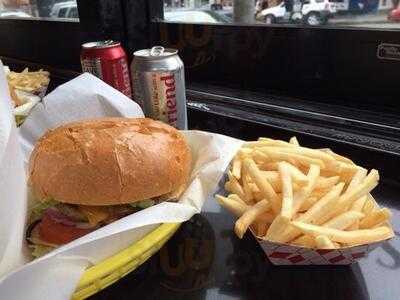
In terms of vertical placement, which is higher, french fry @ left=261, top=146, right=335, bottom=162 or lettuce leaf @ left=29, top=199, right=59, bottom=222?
french fry @ left=261, top=146, right=335, bottom=162

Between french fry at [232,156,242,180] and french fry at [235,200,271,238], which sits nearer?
french fry at [235,200,271,238]

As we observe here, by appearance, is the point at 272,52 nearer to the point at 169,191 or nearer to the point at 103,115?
the point at 103,115

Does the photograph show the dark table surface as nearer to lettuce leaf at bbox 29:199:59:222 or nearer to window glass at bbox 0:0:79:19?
lettuce leaf at bbox 29:199:59:222

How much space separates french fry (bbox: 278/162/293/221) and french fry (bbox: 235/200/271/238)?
36 mm

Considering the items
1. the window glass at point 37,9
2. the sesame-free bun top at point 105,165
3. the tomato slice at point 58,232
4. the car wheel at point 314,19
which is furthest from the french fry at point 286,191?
the window glass at point 37,9

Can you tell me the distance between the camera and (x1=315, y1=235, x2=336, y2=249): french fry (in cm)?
55

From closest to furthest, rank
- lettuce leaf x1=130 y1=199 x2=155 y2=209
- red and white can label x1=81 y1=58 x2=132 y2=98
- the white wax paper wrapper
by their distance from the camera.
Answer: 1. the white wax paper wrapper
2. lettuce leaf x1=130 y1=199 x2=155 y2=209
3. red and white can label x1=81 y1=58 x2=132 y2=98

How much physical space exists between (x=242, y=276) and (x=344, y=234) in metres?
0.18

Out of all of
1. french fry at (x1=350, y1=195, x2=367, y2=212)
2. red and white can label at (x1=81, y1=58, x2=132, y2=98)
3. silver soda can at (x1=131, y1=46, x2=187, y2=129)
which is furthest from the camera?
red and white can label at (x1=81, y1=58, x2=132, y2=98)

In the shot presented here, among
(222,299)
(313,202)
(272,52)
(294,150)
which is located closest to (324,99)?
(272,52)

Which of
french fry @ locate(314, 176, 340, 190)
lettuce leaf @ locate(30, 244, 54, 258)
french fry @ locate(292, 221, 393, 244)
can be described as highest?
french fry @ locate(314, 176, 340, 190)

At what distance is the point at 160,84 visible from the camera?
38.0 inches

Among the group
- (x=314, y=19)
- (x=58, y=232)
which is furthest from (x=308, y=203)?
(x=314, y=19)

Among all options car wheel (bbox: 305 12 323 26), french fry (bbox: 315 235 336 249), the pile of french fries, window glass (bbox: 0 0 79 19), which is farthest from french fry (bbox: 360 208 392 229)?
window glass (bbox: 0 0 79 19)
